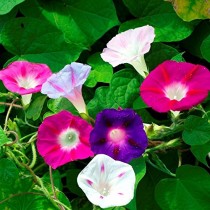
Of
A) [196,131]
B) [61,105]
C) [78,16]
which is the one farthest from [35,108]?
A: [196,131]

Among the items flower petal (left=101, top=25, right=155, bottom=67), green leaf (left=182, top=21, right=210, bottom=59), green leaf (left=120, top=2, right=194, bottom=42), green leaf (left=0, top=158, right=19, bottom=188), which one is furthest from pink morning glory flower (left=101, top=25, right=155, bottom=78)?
green leaf (left=0, top=158, right=19, bottom=188)

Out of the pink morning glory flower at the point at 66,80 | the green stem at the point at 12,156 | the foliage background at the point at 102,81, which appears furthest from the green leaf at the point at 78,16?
the green stem at the point at 12,156

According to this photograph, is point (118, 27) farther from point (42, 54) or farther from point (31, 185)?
point (31, 185)

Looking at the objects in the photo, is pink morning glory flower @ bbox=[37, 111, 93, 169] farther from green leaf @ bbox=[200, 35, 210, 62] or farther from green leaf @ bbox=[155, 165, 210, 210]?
green leaf @ bbox=[200, 35, 210, 62]

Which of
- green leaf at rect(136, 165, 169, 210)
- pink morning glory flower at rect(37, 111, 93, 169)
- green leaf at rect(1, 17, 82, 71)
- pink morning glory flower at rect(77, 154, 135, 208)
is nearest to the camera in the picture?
pink morning glory flower at rect(77, 154, 135, 208)

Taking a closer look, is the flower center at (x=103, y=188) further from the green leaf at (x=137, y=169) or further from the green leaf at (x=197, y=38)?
the green leaf at (x=197, y=38)

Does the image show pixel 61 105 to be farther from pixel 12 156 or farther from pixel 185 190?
pixel 185 190
